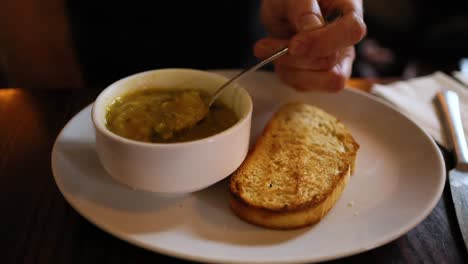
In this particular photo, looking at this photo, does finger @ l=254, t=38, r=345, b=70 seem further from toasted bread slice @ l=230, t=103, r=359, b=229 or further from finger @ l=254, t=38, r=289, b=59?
toasted bread slice @ l=230, t=103, r=359, b=229

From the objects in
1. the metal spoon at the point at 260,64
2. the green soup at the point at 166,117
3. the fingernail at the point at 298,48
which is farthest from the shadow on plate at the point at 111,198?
the fingernail at the point at 298,48

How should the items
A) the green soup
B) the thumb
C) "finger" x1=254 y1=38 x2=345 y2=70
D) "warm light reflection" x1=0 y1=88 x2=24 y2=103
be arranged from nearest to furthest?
the green soup → the thumb → "finger" x1=254 y1=38 x2=345 y2=70 → "warm light reflection" x1=0 y1=88 x2=24 y2=103

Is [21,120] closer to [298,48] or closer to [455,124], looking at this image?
[298,48]

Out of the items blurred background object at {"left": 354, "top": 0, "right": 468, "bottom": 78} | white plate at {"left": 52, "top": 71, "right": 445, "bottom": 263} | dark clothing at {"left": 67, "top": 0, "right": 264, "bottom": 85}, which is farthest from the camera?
blurred background object at {"left": 354, "top": 0, "right": 468, "bottom": 78}

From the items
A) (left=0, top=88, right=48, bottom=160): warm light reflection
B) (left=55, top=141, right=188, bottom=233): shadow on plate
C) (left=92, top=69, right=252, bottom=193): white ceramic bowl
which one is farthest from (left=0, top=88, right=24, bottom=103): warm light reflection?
(left=92, top=69, right=252, bottom=193): white ceramic bowl

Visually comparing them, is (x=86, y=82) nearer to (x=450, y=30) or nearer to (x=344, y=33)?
(x=344, y=33)

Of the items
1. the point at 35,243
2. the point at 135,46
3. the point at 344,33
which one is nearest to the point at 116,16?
the point at 135,46
